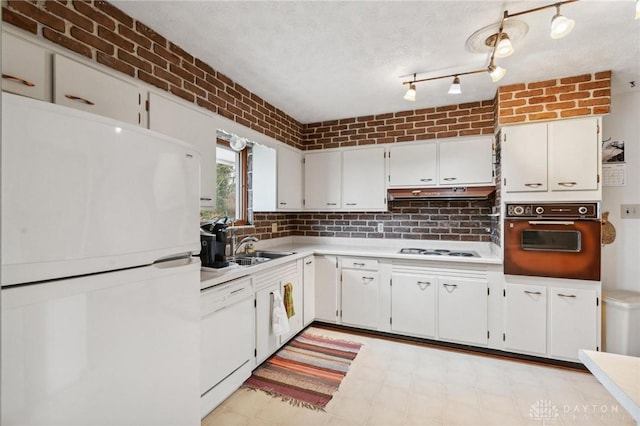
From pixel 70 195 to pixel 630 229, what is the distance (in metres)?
3.98

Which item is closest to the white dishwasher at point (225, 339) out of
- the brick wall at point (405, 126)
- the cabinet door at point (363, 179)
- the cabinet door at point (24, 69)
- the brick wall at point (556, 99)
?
the cabinet door at point (24, 69)

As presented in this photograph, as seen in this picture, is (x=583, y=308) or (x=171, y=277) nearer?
(x=171, y=277)

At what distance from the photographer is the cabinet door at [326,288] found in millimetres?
3221

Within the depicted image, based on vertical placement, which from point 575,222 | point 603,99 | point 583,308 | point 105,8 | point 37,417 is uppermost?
point 105,8

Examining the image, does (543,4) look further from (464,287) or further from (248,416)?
(248,416)

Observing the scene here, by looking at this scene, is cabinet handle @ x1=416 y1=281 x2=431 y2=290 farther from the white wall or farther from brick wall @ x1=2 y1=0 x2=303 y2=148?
brick wall @ x1=2 y1=0 x2=303 y2=148

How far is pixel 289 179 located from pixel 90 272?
261 centimetres

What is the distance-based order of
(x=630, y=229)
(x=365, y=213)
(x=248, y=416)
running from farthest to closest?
(x=365, y=213)
(x=630, y=229)
(x=248, y=416)

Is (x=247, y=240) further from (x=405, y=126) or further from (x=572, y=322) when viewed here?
(x=572, y=322)

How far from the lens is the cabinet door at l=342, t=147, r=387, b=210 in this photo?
3.42 meters

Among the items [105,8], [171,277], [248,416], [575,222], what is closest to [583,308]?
[575,222]

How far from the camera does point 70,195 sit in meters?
0.90

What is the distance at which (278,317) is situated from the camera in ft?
8.18

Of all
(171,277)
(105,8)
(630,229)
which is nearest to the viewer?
(171,277)
